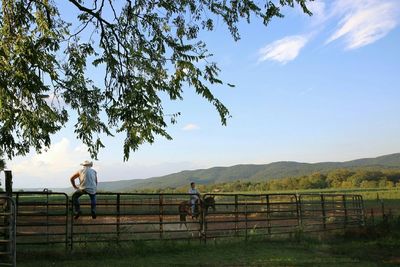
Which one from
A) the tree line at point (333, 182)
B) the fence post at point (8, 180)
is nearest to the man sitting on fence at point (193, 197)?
the fence post at point (8, 180)

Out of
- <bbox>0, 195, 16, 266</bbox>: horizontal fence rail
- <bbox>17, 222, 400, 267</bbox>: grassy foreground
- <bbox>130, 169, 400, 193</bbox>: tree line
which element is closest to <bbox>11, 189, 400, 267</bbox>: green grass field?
<bbox>17, 222, 400, 267</bbox>: grassy foreground

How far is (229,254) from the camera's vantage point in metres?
12.4

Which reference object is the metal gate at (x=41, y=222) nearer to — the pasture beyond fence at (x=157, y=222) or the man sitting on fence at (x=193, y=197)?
the pasture beyond fence at (x=157, y=222)

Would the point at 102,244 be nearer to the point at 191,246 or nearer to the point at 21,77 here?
the point at 191,246

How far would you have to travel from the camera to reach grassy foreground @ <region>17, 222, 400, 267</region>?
10883 millimetres

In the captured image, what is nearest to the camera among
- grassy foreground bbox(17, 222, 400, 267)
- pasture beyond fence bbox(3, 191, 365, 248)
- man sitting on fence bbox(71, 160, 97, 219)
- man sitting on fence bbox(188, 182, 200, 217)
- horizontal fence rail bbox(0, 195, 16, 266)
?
horizontal fence rail bbox(0, 195, 16, 266)

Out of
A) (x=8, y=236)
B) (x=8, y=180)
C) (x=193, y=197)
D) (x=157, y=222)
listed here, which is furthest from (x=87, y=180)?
(x=193, y=197)

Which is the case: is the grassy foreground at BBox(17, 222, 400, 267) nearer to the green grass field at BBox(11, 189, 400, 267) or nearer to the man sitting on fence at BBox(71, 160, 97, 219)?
the green grass field at BBox(11, 189, 400, 267)

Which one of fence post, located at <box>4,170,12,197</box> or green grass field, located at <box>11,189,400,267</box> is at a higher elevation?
fence post, located at <box>4,170,12,197</box>

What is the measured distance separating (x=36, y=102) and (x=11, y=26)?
149 centimetres

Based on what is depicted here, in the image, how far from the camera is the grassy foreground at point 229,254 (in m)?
10.9

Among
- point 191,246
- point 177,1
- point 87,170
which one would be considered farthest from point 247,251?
point 177,1

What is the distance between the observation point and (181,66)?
8414 mm

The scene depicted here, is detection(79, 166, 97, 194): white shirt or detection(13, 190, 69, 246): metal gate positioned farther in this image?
detection(79, 166, 97, 194): white shirt
